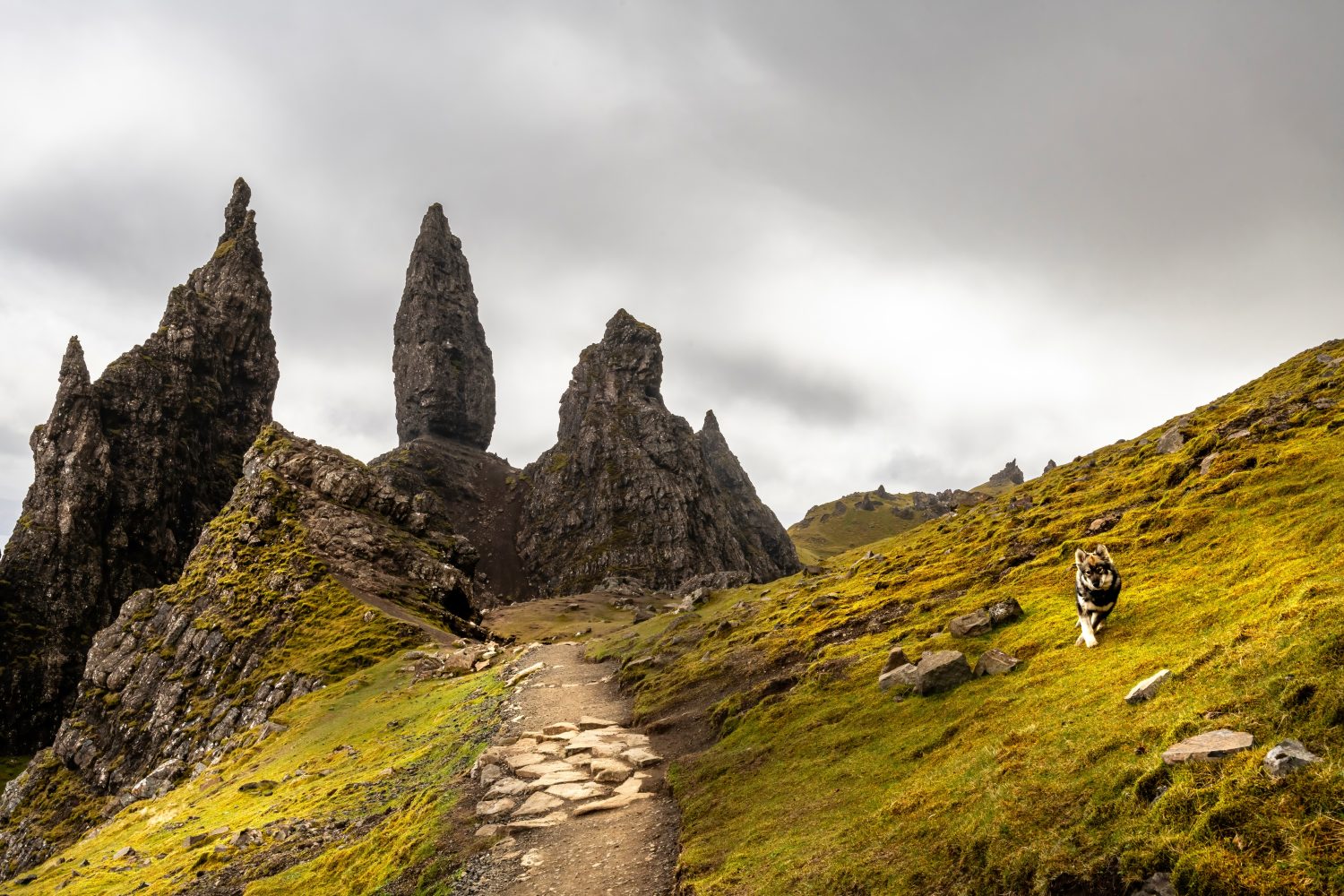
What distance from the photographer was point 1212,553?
26.0 m

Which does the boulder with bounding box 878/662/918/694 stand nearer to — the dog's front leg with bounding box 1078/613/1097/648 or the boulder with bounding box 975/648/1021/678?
the boulder with bounding box 975/648/1021/678

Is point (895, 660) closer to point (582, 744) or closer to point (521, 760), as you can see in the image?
point (582, 744)

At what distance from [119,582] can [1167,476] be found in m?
186

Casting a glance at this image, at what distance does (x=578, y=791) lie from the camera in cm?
2495

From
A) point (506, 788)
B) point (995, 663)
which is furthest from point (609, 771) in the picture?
point (995, 663)

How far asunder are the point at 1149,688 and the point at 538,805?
64.5 feet

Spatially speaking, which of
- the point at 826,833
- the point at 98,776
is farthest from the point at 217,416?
the point at 826,833

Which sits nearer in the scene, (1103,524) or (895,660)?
(895,660)

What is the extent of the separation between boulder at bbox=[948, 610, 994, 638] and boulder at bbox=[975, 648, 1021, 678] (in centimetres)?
478

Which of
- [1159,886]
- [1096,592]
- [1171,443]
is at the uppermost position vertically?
[1171,443]

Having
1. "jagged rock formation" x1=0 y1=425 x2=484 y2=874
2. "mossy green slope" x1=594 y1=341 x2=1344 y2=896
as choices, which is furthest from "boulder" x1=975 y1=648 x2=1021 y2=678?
"jagged rock formation" x1=0 y1=425 x2=484 y2=874

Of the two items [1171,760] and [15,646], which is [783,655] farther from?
[15,646]

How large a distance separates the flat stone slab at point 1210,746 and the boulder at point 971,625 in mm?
17299

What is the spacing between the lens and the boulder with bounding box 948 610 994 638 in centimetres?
2770
